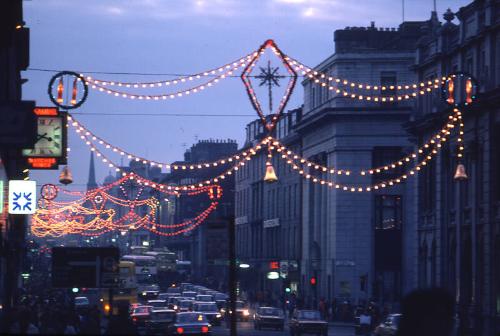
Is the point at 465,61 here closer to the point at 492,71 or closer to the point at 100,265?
the point at 492,71

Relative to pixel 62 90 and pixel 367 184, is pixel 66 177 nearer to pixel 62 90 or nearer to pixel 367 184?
pixel 62 90

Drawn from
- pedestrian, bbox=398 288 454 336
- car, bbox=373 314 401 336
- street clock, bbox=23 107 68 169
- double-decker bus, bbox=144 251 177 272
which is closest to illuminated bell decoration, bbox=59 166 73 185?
street clock, bbox=23 107 68 169

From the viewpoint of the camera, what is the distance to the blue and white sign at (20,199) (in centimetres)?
4194

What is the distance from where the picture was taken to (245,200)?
439ft

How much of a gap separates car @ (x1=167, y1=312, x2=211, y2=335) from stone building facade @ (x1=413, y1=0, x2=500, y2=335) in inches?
488

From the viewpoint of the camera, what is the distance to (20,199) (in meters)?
42.0

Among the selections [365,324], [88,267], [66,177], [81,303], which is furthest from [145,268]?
[88,267]

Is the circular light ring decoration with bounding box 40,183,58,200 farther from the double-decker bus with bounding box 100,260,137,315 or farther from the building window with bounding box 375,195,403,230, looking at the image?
the building window with bounding box 375,195,403,230

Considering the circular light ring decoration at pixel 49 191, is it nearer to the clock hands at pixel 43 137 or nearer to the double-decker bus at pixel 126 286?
the double-decker bus at pixel 126 286

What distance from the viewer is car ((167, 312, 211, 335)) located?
48.5m

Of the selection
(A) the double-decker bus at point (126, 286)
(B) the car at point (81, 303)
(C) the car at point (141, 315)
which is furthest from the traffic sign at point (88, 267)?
Answer: (A) the double-decker bus at point (126, 286)

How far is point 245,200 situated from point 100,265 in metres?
108

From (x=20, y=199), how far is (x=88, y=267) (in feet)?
53.5

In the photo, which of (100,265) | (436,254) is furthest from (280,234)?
(100,265)
